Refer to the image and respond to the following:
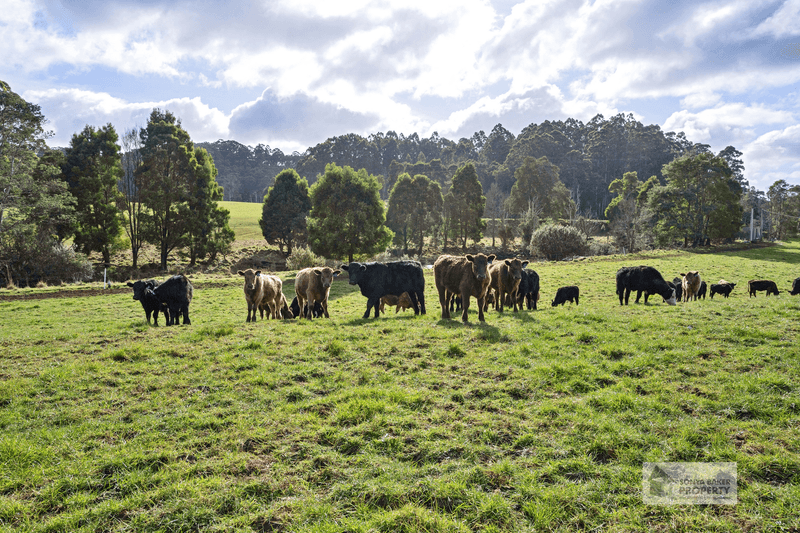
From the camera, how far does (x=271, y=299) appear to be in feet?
46.3

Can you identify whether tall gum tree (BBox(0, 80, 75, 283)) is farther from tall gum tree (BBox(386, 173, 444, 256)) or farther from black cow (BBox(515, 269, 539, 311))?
tall gum tree (BBox(386, 173, 444, 256))

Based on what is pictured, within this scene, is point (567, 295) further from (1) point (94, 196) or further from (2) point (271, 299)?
(1) point (94, 196)

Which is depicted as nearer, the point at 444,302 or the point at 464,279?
the point at 464,279

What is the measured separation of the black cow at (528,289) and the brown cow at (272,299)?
28.8ft

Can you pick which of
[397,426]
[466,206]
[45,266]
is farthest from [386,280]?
[466,206]

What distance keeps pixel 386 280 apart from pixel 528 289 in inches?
226

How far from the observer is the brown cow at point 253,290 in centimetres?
1278

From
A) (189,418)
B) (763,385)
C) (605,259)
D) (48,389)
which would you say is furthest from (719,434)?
(605,259)

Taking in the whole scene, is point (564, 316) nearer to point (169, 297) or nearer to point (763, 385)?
point (763, 385)

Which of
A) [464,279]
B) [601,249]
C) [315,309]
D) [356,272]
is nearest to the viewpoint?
[464,279]

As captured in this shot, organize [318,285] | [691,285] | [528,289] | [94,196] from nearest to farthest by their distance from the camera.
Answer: [318,285]
[528,289]
[691,285]
[94,196]

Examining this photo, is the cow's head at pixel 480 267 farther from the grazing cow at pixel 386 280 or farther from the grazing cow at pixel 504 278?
the grazing cow at pixel 386 280

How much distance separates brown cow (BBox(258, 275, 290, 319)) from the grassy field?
4142mm

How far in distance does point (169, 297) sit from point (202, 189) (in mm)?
29638
